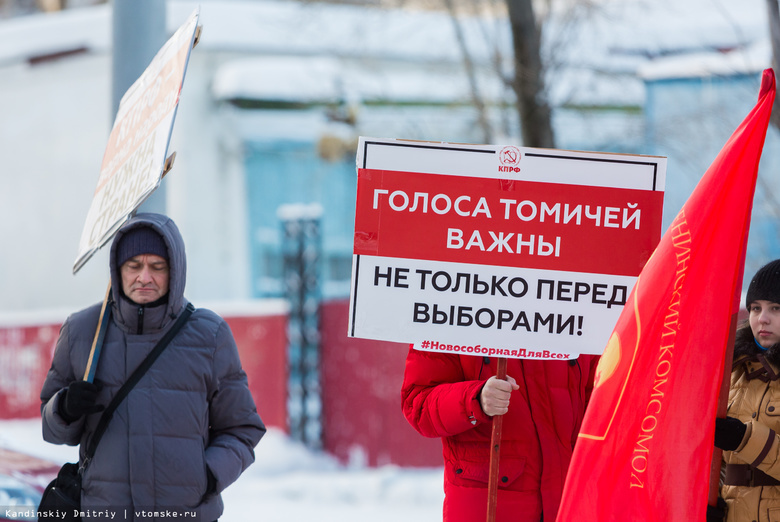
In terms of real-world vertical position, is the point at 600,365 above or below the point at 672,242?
below

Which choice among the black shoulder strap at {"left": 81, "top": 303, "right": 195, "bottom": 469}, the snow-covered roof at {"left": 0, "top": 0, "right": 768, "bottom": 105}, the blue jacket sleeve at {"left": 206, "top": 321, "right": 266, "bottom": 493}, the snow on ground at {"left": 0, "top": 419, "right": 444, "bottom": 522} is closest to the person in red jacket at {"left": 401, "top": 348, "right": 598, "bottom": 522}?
the blue jacket sleeve at {"left": 206, "top": 321, "right": 266, "bottom": 493}

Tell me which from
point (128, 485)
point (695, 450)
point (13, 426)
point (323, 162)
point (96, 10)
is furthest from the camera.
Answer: point (96, 10)

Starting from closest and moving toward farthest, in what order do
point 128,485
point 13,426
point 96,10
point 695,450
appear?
point 695,450 < point 128,485 < point 13,426 < point 96,10

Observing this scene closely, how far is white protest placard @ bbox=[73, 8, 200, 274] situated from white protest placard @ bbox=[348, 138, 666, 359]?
23.6 inches

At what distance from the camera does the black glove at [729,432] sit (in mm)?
2791

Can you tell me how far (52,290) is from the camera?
13648mm

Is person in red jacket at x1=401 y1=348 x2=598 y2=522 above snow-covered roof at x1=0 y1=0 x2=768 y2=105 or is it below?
below

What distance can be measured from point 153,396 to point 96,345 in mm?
238

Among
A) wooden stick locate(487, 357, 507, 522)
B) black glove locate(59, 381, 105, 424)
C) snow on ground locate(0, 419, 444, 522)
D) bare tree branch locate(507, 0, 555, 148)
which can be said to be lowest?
snow on ground locate(0, 419, 444, 522)

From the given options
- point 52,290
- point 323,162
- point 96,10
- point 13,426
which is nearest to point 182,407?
point 13,426

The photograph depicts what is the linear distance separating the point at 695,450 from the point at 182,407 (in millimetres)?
1528

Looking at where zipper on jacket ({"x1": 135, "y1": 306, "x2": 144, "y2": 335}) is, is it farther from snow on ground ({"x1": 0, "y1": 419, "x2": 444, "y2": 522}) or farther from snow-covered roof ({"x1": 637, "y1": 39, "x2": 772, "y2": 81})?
snow-covered roof ({"x1": 637, "y1": 39, "x2": 772, "y2": 81})

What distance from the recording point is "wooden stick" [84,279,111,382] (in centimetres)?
290

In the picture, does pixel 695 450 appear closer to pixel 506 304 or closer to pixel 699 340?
pixel 699 340
